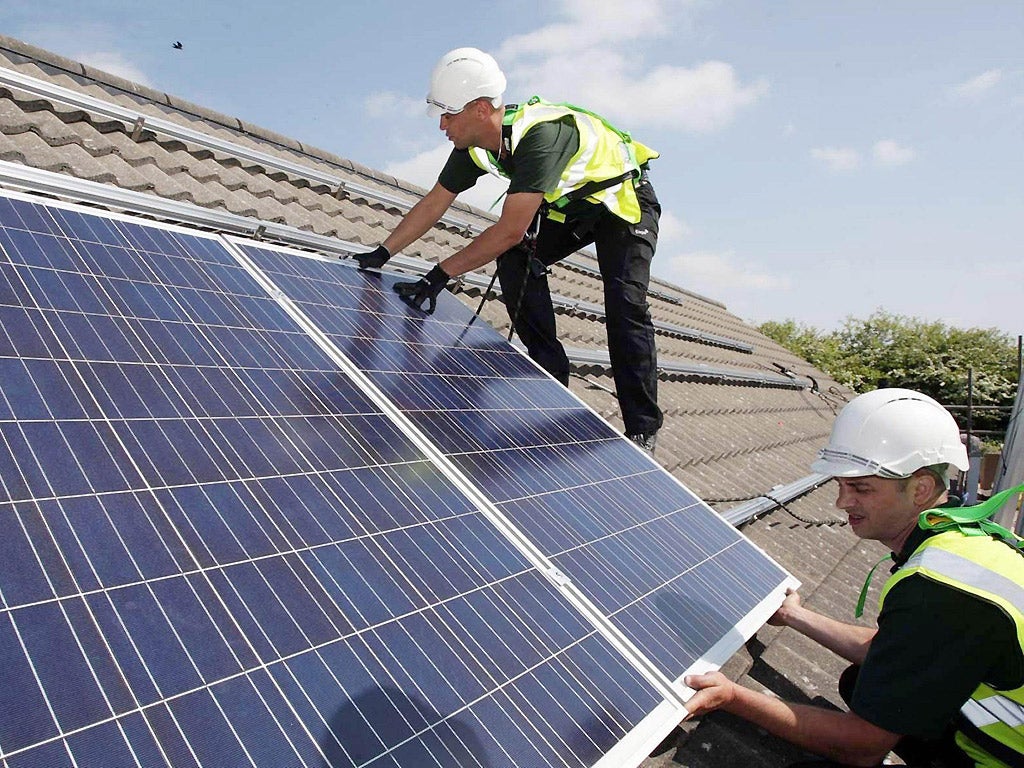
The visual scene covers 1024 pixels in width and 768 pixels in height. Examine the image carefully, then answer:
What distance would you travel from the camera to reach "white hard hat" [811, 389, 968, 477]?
113 inches

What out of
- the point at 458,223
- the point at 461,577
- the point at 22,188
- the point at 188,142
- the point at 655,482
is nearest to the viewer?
the point at 461,577

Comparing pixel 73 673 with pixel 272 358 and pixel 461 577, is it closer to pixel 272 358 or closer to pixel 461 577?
pixel 461 577

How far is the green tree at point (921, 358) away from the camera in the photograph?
30922mm

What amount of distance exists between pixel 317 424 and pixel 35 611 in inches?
42.9

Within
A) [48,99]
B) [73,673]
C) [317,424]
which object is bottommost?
[73,673]

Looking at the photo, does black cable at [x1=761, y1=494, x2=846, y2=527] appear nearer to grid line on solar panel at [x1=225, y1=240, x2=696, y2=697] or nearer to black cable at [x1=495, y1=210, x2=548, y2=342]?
black cable at [x1=495, y1=210, x2=548, y2=342]

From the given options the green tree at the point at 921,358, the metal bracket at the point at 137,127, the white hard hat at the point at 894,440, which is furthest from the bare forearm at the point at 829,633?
the green tree at the point at 921,358

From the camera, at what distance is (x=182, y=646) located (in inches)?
60.5

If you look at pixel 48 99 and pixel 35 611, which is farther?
pixel 48 99

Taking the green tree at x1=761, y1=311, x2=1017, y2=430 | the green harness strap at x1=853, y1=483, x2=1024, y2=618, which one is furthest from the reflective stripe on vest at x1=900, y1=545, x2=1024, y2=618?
the green tree at x1=761, y1=311, x2=1017, y2=430

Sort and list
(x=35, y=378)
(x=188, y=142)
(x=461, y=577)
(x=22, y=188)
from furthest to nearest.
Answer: (x=188, y=142) → (x=22, y=188) → (x=461, y=577) → (x=35, y=378)

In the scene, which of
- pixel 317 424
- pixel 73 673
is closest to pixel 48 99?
pixel 317 424

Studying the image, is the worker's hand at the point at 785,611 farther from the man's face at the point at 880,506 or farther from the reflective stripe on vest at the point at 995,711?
the reflective stripe on vest at the point at 995,711

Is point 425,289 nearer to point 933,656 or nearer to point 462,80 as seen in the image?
point 462,80
